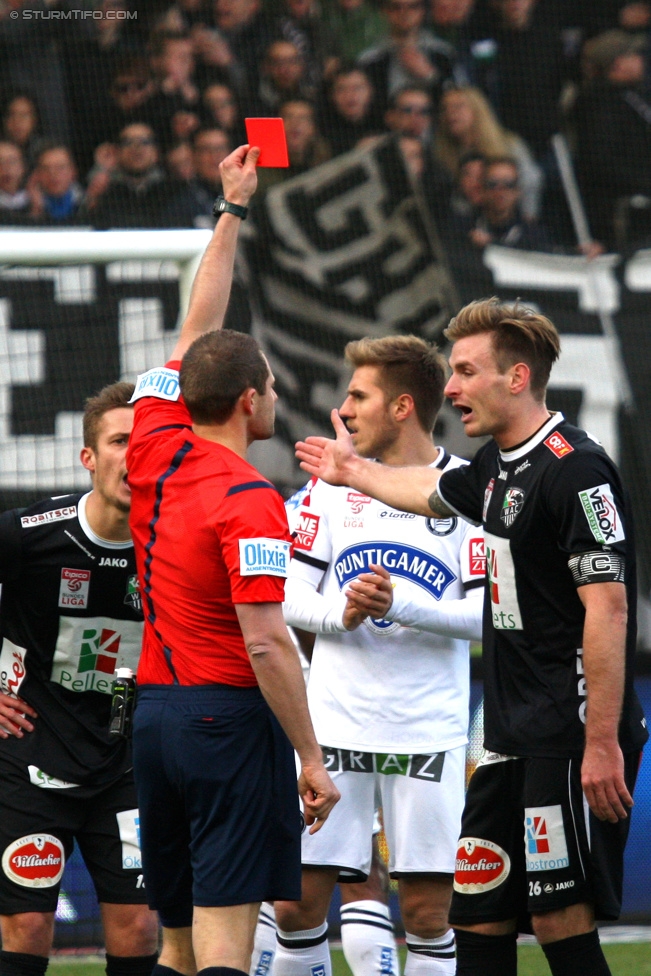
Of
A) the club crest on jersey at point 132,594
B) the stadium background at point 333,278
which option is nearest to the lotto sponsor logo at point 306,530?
the club crest on jersey at point 132,594

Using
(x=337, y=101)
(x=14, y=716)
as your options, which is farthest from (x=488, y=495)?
(x=337, y=101)

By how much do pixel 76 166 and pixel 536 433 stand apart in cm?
570

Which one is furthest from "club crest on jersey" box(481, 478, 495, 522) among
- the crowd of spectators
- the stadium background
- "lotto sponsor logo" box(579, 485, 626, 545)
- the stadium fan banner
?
the crowd of spectators

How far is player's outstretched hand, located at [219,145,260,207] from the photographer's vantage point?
3.63 meters

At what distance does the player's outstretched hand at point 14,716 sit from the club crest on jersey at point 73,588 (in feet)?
1.00

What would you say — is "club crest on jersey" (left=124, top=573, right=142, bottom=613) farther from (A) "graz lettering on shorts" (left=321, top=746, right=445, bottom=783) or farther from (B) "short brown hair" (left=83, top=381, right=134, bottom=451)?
(A) "graz lettering on shorts" (left=321, top=746, right=445, bottom=783)

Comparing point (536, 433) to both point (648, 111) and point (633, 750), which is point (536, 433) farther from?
point (648, 111)

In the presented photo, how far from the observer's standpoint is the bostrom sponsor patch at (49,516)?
3699 millimetres

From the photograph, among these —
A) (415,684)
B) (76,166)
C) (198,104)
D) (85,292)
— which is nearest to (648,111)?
(198,104)

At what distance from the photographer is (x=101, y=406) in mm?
3746

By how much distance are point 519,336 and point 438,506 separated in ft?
1.78

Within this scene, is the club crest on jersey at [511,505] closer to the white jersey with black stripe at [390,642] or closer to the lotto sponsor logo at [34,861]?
the white jersey with black stripe at [390,642]

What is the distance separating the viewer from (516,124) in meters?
8.92

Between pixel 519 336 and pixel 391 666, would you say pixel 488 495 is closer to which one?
pixel 519 336
